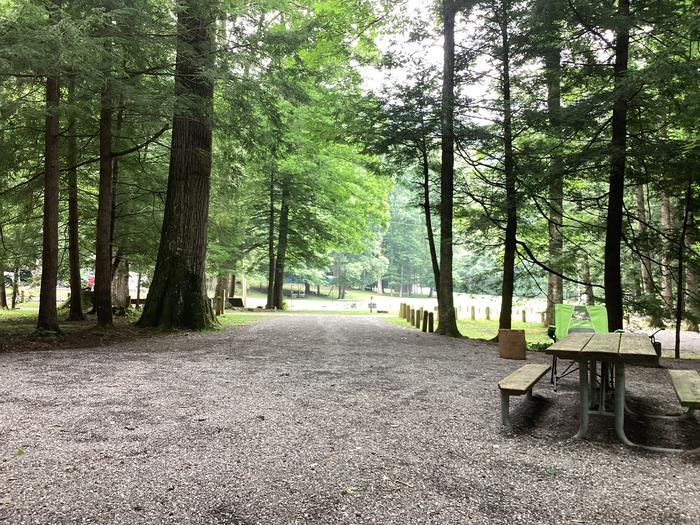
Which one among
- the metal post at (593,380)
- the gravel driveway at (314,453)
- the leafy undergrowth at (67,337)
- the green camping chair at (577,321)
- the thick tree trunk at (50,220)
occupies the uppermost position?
the thick tree trunk at (50,220)

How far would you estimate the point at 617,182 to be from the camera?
27.6ft

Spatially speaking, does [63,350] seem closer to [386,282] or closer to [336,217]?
[336,217]

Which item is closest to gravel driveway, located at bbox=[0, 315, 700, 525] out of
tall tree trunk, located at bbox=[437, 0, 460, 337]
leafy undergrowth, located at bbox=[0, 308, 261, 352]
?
leafy undergrowth, located at bbox=[0, 308, 261, 352]

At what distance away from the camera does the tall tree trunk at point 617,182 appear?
7.95m

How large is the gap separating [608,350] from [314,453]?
2.23 meters

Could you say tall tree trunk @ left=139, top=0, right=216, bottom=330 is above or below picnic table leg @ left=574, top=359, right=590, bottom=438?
above

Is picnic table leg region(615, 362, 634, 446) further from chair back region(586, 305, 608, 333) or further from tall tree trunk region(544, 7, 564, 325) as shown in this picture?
tall tree trunk region(544, 7, 564, 325)

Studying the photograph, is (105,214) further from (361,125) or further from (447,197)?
(447,197)

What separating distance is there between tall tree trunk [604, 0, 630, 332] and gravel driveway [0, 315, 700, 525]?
2776 millimetres

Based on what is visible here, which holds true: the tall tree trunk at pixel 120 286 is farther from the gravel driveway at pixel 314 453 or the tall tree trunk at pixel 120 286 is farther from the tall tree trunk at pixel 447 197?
the gravel driveway at pixel 314 453

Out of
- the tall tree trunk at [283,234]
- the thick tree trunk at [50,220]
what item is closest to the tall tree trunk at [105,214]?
the thick tree trunk at [50,220]

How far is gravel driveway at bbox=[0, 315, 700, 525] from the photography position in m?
2.47

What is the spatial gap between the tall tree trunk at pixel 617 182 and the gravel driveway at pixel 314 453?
2.78 metres

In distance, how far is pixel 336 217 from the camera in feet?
83.9
